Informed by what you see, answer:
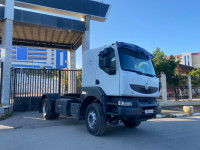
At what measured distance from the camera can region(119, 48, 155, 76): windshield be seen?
5191mm

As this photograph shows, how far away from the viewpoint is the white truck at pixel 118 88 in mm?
4895

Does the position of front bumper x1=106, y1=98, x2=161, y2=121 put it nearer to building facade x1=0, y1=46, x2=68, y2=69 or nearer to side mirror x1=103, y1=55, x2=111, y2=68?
side mirror x1=103, y1=55, x2=111, y2=68

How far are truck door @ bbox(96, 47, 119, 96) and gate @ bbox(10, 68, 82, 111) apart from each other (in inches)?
197

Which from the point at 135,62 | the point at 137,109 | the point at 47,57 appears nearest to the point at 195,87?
the point at 135,62

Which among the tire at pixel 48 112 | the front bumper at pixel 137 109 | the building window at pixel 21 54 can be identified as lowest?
the tire at pixel 48 112

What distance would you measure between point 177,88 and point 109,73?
1209 centimetres

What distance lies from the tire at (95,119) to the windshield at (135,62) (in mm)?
1548

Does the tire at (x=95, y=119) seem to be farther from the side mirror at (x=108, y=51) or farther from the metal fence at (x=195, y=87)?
the metal fence at (x=195, y=87)

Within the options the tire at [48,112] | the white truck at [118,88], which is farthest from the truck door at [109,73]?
the tire at [48,112]

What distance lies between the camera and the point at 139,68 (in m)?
5.49

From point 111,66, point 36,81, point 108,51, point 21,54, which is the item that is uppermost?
point 21,54

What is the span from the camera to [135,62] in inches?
216

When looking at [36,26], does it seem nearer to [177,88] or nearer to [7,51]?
[7,51]

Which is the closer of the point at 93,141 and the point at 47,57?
the point at 93,141
